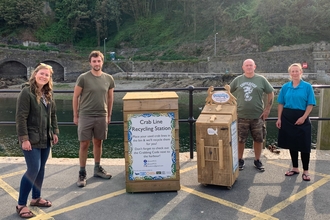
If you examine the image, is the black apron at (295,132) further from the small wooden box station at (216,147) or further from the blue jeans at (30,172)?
the blue jeans at (30,172)

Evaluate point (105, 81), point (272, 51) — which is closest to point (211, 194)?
point (105, 81)

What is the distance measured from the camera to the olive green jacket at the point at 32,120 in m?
3.43

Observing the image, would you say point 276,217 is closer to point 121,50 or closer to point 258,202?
point 258,202

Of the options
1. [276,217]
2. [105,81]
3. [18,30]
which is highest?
[18,30]

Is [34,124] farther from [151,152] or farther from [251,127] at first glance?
[251,127]

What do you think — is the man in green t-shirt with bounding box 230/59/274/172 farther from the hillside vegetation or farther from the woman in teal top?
the hillside vegetation

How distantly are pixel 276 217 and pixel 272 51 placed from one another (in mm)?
54088

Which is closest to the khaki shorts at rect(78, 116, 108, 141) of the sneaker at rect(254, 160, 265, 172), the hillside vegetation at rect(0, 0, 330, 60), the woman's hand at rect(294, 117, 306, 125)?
the sneaker at rect(254, 160, 265, 172)

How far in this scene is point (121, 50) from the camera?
71688 mm

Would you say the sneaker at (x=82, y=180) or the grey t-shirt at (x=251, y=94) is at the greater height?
the grey t-shirt at (x=251, y=94)

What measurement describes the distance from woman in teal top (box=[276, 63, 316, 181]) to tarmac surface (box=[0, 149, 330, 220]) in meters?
0.42

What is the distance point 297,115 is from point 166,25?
7190 cm

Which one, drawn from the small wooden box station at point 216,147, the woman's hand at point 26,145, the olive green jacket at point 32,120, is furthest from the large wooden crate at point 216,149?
the woman's hand at point 26,145

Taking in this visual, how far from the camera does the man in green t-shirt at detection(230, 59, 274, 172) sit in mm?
4840
